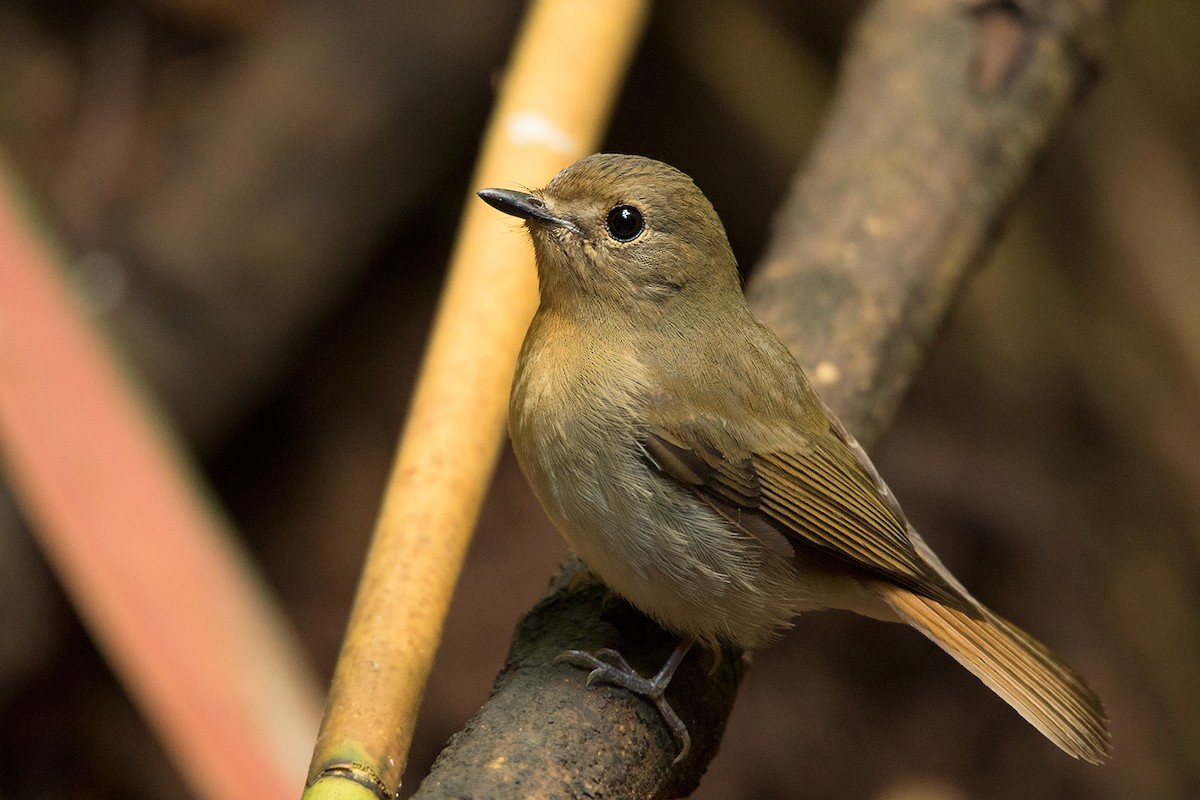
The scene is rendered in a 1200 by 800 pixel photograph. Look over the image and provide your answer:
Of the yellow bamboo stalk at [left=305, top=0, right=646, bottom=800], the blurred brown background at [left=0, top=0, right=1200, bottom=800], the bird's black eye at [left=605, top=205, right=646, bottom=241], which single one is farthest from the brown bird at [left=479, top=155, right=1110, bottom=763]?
the blurred brown background at [left=0, top=0, right=1200, bottom=800]

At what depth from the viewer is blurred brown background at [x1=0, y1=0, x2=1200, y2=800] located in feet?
15.4

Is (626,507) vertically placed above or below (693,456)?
below

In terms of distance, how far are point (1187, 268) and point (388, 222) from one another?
3256 mm

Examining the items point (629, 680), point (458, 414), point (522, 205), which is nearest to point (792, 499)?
point (629, 680)

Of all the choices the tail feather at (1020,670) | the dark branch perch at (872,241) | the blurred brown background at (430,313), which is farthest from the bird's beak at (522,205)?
the blurred brown background at (430,313)

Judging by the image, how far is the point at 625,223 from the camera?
2.48 m

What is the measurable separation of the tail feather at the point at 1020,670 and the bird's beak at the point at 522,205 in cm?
96

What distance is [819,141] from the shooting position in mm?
3334

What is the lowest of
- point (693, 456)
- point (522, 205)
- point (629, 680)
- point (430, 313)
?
point (430, 313)

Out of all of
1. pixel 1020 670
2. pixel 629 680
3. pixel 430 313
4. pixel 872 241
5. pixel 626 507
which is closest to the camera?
pixel 629 680

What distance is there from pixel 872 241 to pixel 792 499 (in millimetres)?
868

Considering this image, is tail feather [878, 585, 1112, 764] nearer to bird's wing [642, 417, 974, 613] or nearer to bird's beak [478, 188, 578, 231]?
bird's wing [642, 417, 974, 613]

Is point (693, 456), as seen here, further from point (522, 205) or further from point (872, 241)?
point (872, 241)

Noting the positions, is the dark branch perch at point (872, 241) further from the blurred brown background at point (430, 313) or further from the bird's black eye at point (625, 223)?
the blurred brown background at point (430, 313)
